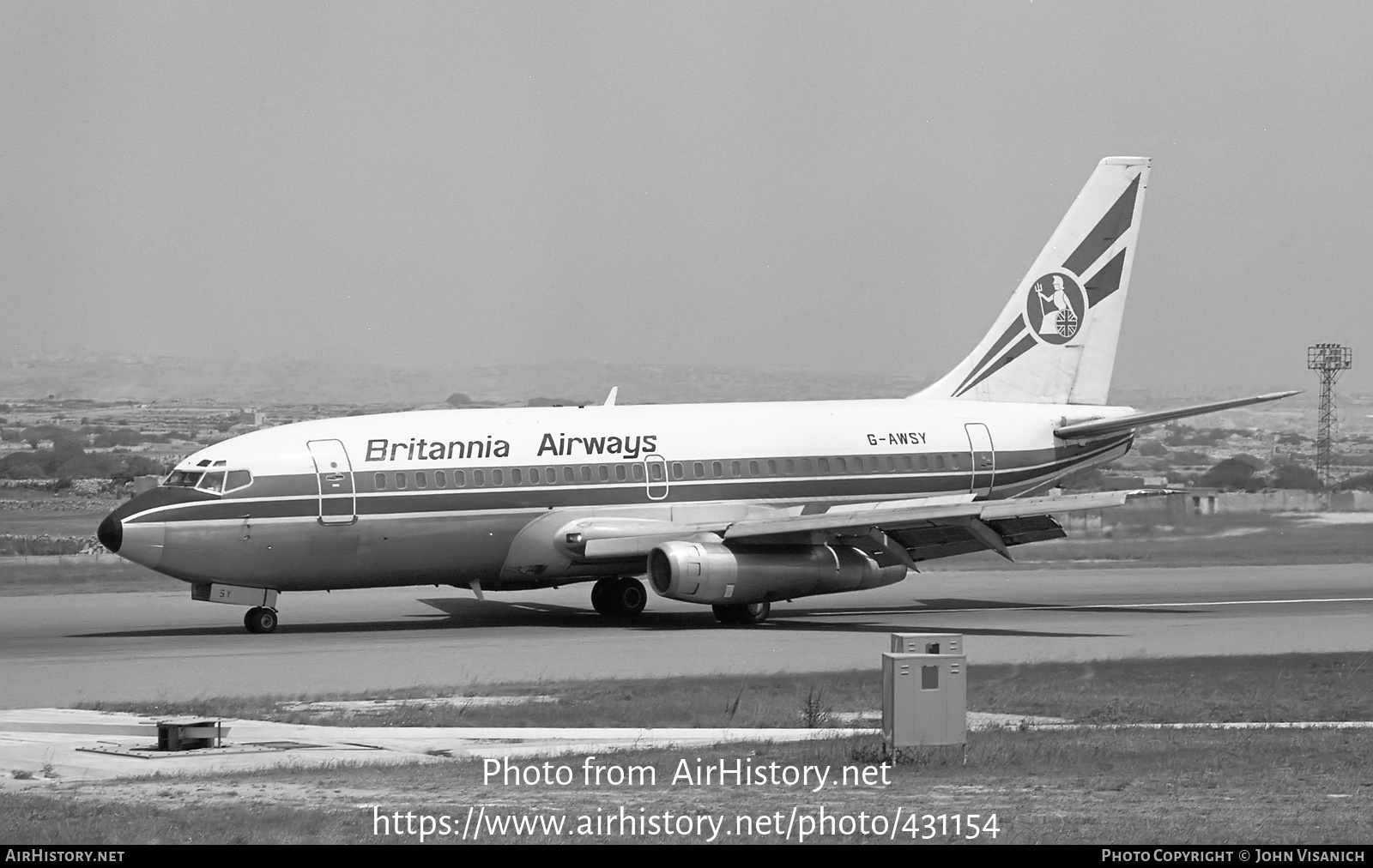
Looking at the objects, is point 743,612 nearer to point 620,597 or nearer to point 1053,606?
point 620,597

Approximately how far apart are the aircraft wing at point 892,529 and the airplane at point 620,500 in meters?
0.05

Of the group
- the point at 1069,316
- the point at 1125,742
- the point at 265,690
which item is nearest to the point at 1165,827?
the point at 1125,742

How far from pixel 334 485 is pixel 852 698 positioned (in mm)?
13333

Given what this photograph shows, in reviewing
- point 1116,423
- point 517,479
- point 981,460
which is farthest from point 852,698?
point 1116,423

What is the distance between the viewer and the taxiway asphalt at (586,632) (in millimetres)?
26281

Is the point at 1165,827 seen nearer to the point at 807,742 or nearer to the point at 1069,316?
the point at 807,742

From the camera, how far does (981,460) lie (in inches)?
1550

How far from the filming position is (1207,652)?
29062mm

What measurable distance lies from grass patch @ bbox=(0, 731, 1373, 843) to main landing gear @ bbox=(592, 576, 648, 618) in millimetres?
18684

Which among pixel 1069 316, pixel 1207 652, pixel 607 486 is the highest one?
pixel 1069 316

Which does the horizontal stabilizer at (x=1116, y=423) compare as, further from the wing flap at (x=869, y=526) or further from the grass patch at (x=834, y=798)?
the grass patch at (x=834, y=798)

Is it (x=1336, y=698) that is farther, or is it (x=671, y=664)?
(x=671, y=664)
